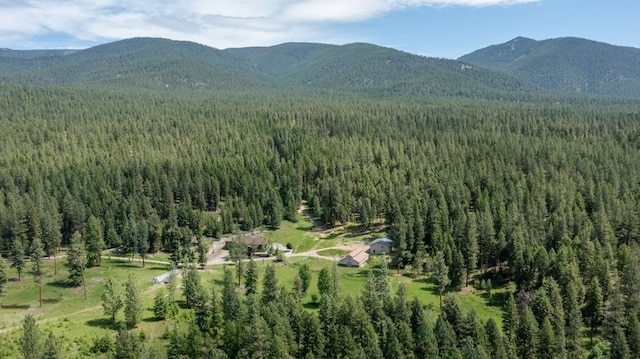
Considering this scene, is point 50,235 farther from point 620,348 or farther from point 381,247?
point 620,348

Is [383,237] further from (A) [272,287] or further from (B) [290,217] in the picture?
(A) [272,287]

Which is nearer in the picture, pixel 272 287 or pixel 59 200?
pixel 272 287

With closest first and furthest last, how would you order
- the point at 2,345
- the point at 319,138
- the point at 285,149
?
the point at 2,345 < the point at 285,149 < the point at 319,138

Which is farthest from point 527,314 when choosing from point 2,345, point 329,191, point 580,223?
point 329,191

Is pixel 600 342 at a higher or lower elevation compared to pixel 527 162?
lower

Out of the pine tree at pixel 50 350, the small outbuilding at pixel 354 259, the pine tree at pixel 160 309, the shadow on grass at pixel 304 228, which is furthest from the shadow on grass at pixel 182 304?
the shadow on grass at pixel 304 228
